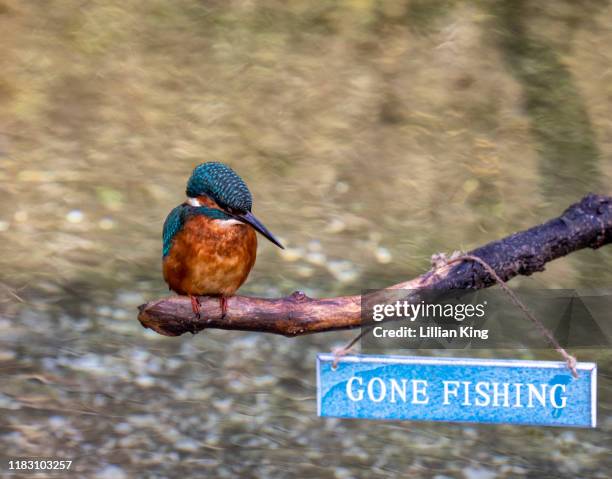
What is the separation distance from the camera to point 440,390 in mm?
1308

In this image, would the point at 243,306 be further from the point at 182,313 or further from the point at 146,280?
the point at 146,280

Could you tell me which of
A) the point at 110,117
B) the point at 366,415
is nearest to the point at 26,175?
the point at 110,117

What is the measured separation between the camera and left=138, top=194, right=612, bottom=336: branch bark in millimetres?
1348


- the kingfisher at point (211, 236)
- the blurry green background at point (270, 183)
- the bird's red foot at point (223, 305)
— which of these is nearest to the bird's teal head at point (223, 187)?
the kingfisher at point (211, 236)

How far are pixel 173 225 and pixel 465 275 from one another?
41 centimetres

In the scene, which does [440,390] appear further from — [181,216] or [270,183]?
[270,183]

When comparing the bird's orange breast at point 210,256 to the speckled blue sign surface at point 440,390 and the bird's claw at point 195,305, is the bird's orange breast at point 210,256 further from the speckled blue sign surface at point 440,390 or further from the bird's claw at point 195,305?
the speckled blue sign surface at point 440,390

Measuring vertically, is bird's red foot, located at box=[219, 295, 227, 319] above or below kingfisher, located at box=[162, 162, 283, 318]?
below

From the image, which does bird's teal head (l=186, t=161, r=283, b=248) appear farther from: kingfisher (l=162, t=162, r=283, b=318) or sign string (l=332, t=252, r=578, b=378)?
sign string (l=332, t=252, r=578, b=378)

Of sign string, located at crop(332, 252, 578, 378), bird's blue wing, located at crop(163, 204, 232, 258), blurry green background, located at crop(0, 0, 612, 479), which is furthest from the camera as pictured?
blurry green background, located at crop(0, 0, 612, 479)

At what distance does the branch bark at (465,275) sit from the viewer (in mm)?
1348

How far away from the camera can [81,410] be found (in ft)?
5.75

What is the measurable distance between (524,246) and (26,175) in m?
1.01

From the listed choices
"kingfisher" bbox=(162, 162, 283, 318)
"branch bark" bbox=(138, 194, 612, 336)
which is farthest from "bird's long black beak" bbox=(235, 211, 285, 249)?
"branch bark" bbox=(138, 194, 612, 336)
